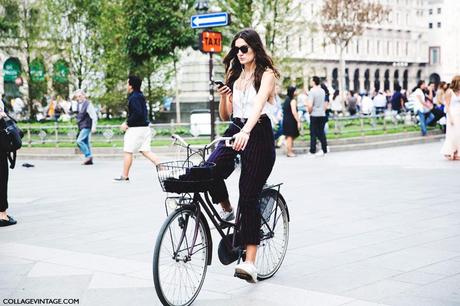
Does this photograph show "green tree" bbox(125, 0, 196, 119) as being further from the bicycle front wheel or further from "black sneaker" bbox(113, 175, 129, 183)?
the bicycle front wheel

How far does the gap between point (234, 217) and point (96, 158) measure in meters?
15.5

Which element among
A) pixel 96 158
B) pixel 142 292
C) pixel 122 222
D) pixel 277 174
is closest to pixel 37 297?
pixel 142 292

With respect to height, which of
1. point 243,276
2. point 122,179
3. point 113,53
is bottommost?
point 122,179

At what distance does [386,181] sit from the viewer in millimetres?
13352

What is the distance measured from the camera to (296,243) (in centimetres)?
788

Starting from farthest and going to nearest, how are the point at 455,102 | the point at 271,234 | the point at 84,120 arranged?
the point at 84,120 < the point at 455,102 < the point at 271,234

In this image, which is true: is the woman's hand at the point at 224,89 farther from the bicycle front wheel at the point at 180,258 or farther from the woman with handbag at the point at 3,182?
the woman with handbag at the point at 3,182

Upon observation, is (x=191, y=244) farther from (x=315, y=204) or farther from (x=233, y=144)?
(x=315, y=204)

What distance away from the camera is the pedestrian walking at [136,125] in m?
13.9

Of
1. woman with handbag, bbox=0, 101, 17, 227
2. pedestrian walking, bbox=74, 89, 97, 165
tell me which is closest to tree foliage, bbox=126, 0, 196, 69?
pedestrian walking, bbox=74, 89, 97, 165

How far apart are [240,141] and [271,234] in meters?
1.06

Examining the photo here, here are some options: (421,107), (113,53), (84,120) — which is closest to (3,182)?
(84,120)

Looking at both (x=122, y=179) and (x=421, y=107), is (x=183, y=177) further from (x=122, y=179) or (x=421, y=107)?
(x=421, y=107)

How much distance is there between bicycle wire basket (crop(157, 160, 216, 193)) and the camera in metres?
5.38
